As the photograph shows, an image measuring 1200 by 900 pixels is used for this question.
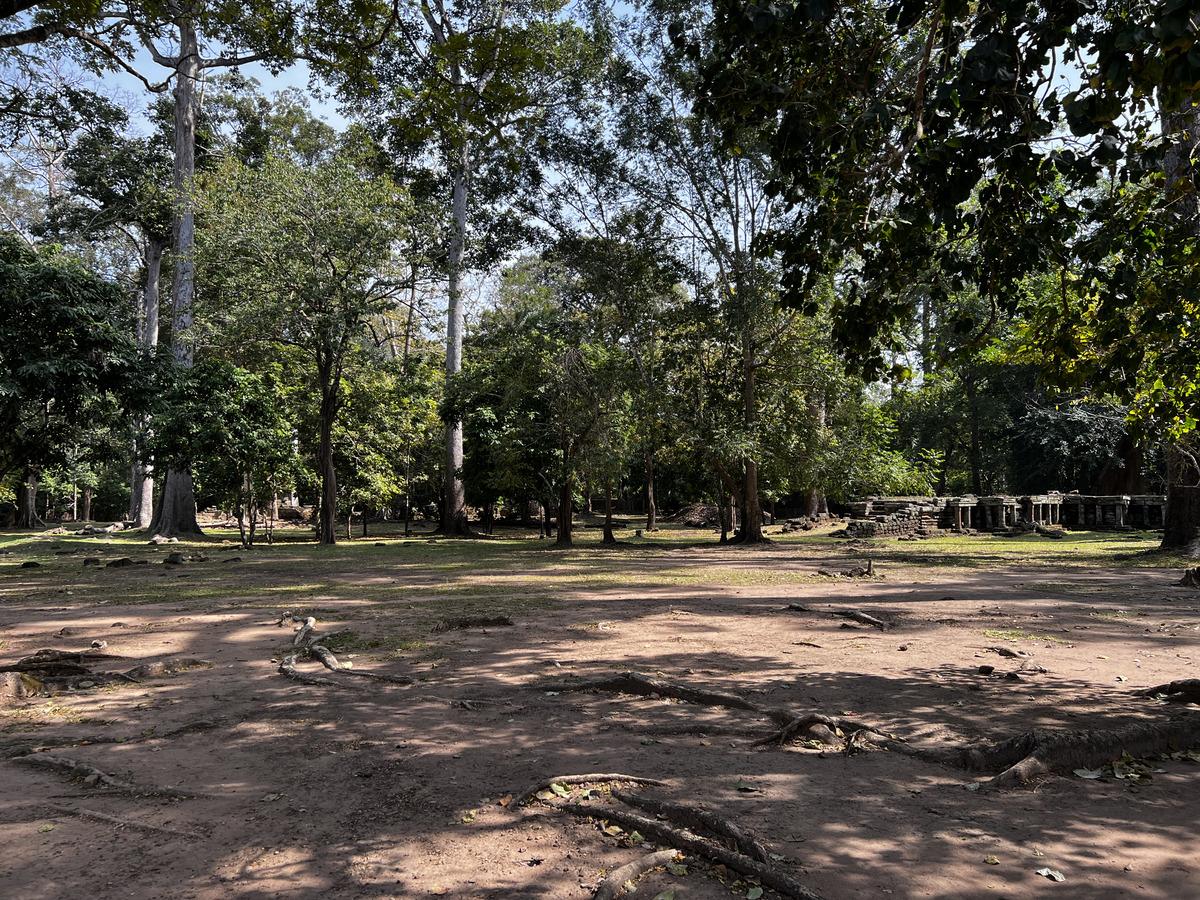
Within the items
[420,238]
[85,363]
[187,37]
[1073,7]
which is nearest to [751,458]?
[420,238]

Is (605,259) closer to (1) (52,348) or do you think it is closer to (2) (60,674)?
(1) (52,348)

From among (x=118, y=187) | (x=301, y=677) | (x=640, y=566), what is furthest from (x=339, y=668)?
(x=118, y=187)

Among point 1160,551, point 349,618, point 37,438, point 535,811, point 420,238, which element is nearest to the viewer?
point 535,811

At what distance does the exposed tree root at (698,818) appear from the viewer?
125 inches

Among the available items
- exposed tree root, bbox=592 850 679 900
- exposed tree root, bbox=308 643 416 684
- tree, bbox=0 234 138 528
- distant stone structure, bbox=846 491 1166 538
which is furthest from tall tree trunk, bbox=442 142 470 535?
exposed tree root, bbox=592 850 679 900

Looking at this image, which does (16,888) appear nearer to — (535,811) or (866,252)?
(535,811)

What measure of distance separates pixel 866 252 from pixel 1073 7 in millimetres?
2106

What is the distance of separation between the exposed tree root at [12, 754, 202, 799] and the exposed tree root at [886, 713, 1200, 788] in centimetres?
415

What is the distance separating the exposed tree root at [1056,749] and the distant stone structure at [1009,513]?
81.9ft

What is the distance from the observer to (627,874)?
303 centimetres

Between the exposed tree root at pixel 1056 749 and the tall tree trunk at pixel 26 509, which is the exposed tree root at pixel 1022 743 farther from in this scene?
the tall tree trunk at pixel 26 509

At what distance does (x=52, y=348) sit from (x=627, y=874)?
1438 centimetres

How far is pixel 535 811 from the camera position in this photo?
12.2ft

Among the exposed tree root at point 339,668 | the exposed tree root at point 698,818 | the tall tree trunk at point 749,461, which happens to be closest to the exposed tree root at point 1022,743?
→ the exposed tree root at point 698,818
